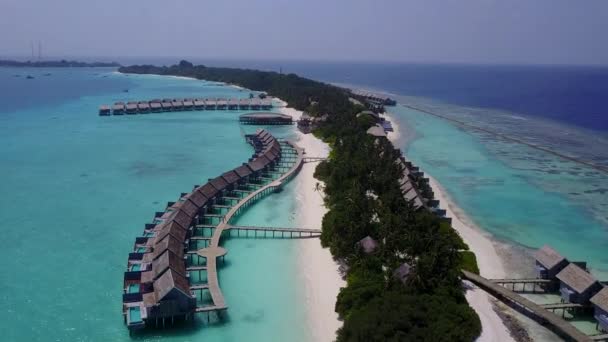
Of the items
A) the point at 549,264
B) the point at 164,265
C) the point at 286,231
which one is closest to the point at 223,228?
the point at 286,231

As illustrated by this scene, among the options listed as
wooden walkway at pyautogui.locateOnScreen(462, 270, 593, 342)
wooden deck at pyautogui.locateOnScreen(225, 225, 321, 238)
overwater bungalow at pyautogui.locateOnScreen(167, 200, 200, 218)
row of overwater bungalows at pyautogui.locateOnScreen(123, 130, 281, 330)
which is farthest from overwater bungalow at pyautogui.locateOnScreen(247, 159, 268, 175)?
wooden walkway at pyautogui.locateOnScreen(462, 270, 593, 342)

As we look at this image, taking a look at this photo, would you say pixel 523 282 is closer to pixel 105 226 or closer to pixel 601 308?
pixel 601 308

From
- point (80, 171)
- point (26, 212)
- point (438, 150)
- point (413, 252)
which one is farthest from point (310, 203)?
point (438, 150)

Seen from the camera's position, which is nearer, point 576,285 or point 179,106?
point 576,285

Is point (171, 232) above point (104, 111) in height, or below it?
below

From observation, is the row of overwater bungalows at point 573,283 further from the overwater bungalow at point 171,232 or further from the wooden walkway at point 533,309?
the overwater bungalow at point 171,232

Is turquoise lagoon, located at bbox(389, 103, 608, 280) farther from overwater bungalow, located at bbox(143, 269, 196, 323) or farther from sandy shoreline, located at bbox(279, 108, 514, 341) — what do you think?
overwater bungalow, located at bbox(143, 269, 196, 323)
